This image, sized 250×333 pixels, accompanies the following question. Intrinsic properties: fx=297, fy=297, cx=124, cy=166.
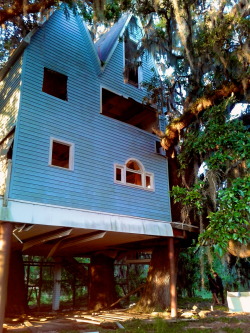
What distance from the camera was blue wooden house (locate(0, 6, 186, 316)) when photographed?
8.33 metres

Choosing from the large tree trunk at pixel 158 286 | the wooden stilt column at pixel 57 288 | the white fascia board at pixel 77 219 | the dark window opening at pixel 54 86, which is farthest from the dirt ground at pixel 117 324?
the dark window opening at pixel 54 86

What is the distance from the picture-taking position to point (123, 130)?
1126cm

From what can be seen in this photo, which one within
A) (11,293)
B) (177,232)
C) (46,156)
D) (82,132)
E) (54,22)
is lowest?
(11,293)

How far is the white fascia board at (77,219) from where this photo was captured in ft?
25.0

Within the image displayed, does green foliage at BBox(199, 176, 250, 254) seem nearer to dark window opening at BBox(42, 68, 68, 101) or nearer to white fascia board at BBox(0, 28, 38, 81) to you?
white fascia board at BBox(0, 28, 38, 81)

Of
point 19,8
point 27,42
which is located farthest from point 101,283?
point 19,8

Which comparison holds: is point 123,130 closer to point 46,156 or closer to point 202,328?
point 46,156

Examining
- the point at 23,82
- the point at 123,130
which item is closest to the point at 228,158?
the point at 123,130

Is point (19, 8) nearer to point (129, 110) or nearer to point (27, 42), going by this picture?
point (27, 42)

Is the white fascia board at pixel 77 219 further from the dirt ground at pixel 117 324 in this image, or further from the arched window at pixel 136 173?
the dirt ground at pixel 117 324

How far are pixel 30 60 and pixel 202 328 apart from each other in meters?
9.50

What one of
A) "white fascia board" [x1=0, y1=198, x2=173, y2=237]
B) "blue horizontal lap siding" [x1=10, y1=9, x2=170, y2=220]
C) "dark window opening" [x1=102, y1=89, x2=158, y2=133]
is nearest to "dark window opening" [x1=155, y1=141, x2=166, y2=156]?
"blue horizontal lap siding" [x1=10, y1=9, x2=170, y2=220]

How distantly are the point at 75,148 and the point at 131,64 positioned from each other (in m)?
4.72

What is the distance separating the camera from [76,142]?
969 cm
